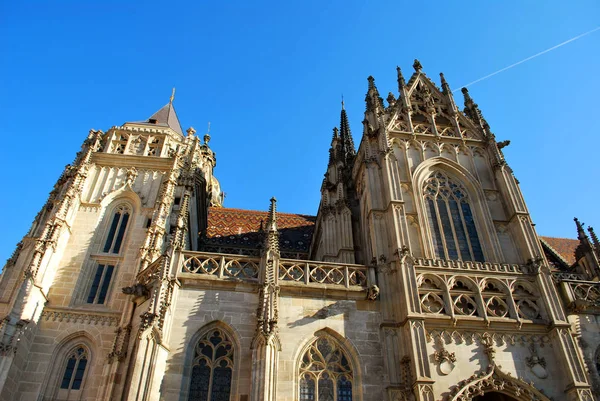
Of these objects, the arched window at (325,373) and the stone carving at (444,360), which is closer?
the arched window at (325,373)

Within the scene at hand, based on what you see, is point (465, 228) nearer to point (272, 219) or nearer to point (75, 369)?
point (272, 219)

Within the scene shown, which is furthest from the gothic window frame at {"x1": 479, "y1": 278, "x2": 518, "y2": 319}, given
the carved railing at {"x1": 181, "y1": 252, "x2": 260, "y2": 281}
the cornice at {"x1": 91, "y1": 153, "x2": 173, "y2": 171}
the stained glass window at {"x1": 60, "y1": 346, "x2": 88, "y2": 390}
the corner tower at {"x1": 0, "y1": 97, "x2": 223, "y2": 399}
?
the cornice at {"x1": 91, "y1": 153, "x2": 173, "y2": 171}

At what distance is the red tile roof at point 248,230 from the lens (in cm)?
Answer: 2305

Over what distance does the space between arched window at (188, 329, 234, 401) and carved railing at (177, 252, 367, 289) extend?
5.92 feet

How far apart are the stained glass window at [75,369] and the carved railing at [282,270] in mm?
4119

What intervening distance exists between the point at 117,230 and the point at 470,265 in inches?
475

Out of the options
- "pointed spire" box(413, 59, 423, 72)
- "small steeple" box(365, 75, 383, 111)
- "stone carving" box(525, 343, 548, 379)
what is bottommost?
"stone carving" box(525, 343, 548, 379)

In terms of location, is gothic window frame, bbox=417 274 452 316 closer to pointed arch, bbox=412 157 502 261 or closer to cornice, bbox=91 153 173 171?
pointed arch, bbox=412 157 502 261

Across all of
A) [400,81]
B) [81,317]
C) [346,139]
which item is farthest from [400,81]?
[81,317]

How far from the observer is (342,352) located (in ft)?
42.8

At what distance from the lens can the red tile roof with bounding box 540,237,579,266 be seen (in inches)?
1047

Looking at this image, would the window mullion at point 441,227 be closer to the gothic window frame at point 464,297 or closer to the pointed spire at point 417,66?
the gothic window frame at point 464,297

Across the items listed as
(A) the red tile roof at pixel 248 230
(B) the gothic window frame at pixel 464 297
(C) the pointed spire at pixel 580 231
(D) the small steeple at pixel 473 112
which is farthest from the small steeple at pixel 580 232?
(A) the red tile roof at pixel 248 230

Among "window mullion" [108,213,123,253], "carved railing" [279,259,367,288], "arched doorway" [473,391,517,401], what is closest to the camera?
"arched doorway" [473,391,517,401]
